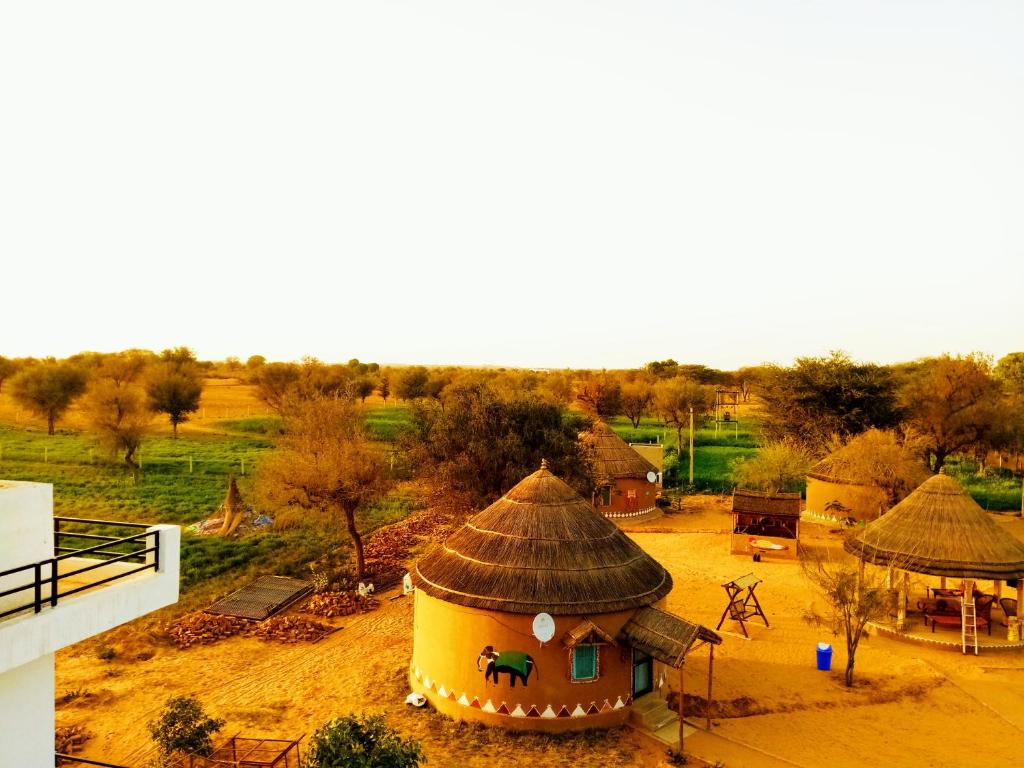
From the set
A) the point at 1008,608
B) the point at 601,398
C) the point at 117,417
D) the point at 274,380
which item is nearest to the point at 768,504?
the point at 1008,608

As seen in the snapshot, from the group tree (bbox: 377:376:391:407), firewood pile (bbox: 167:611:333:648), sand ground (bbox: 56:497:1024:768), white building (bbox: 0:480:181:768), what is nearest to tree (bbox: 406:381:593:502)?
sand ground (bbox: 56:497:1024:768)

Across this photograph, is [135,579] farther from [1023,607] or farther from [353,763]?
[1023,607]

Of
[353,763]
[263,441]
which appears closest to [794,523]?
[353,763]

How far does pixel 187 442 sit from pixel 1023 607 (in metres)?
50.4

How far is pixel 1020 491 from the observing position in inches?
1569

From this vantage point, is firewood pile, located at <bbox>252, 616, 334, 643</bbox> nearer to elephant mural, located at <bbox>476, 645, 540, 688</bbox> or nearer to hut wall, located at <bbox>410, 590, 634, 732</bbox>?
hut wall, located at <bbox>410, 590, 634, 732</bbox>

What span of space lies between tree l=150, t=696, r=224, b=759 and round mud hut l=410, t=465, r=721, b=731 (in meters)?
4.76

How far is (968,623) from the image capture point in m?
20.0

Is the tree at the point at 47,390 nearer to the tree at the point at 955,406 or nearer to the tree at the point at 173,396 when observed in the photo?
the tree at the point at 173,396

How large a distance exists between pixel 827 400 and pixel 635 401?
26.0 metres

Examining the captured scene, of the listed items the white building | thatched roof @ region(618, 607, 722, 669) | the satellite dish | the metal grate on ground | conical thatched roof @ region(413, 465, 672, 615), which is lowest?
the metal grate on ground

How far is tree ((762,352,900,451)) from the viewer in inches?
1663

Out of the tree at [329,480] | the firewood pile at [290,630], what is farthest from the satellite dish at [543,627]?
the tree at [329,480]

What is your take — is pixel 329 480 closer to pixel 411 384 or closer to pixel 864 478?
pixel 864 478
